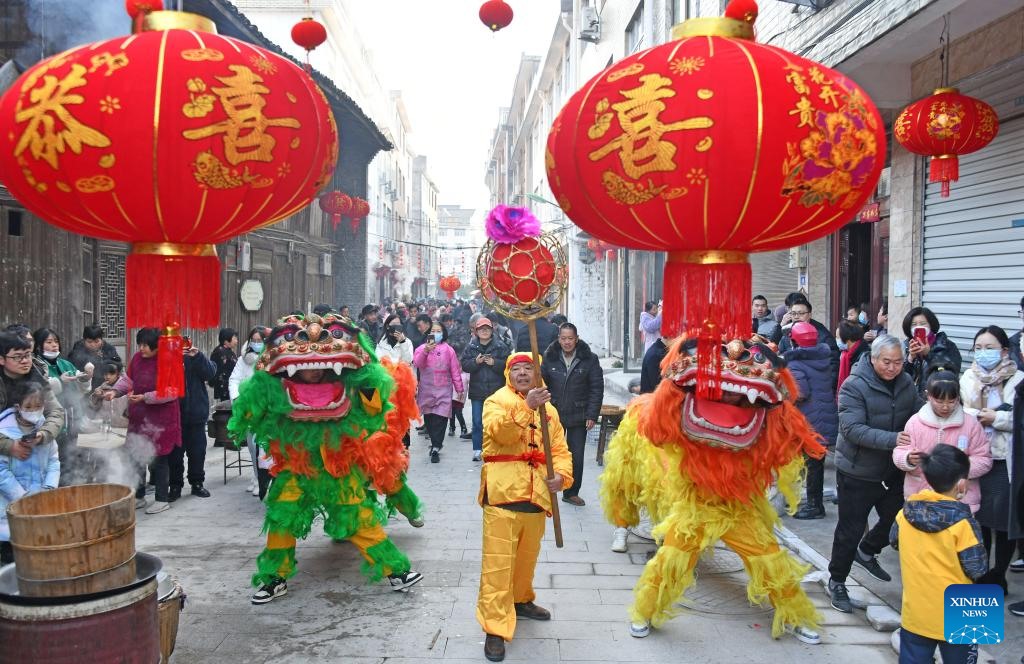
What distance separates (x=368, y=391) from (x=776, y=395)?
2.63m

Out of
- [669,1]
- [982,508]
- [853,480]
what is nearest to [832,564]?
[853,480]

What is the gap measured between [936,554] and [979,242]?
18.5 feet

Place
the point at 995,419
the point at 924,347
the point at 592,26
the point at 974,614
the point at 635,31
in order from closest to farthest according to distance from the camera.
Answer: the point at 974,614 → the point at 995,419 → the point at 924,347 → the point at 635,31 → the point at 592,26

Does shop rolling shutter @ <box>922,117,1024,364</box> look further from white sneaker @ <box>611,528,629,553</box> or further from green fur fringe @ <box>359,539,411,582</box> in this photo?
green fur fringe @ <box>359,539,411,582</box>

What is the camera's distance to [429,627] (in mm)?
4645

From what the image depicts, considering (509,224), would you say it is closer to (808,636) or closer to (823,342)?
(808,636)

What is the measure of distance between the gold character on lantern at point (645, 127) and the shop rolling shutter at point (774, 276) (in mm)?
10436

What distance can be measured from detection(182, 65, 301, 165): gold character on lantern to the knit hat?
501 cm

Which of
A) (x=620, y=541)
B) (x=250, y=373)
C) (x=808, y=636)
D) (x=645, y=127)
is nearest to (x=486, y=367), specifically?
(x=250, y=373)

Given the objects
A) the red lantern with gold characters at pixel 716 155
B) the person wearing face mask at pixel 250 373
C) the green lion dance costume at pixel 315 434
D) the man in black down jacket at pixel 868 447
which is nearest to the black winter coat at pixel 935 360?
the man in black down jacket at pixel 868 447

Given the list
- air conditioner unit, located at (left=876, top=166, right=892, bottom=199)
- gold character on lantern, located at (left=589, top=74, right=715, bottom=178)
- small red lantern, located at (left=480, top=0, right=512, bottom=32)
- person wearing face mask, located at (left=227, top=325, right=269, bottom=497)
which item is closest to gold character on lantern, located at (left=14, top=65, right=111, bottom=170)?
gold character on lantern, located at (left=589, top=74, right=715, bottom=178)

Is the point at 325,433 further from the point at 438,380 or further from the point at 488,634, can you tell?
the point at 438,380

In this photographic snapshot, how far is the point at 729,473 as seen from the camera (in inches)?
174

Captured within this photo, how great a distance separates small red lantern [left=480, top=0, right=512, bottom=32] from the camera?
602 centimetres
